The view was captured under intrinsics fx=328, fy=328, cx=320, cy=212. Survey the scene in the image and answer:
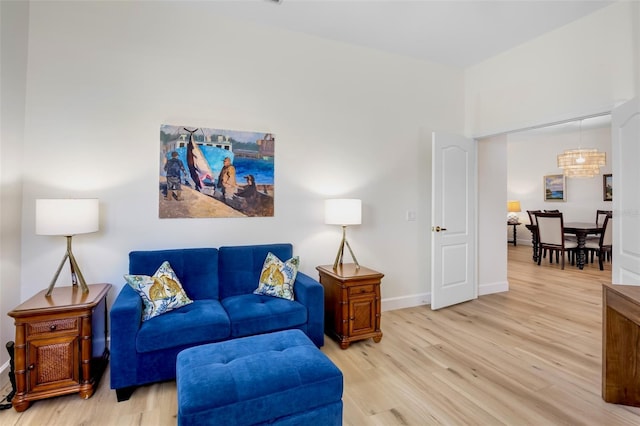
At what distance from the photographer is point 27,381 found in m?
2.05

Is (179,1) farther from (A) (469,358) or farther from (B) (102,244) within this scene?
(A) (469,358)

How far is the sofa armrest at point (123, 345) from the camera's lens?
2.12 m

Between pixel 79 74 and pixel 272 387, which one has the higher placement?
pixel 79 74

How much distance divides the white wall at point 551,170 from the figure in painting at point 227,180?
24.4 ft

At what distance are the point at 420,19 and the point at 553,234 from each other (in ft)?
18.1

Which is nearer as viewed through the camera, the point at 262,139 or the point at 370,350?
the point at 370,350

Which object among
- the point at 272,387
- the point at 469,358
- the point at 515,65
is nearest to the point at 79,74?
the point at 272,387

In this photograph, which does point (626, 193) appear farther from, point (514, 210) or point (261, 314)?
point (514, 210)

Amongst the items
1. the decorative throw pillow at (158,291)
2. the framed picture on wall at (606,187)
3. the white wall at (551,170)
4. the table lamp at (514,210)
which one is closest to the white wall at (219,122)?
the decorative throw pillow at (158,291)

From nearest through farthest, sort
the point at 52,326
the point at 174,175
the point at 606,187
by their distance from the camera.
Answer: the point at 52,326, the point at 174,175, the point at 606,187

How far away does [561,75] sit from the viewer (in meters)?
3.31

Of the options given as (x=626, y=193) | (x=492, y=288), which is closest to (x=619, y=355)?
(x=626, y=193)

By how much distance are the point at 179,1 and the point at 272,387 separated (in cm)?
322

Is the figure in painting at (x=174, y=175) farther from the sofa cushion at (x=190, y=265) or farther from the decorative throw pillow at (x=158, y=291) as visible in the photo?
the decorative throw pillow at (x=158, y=291)
